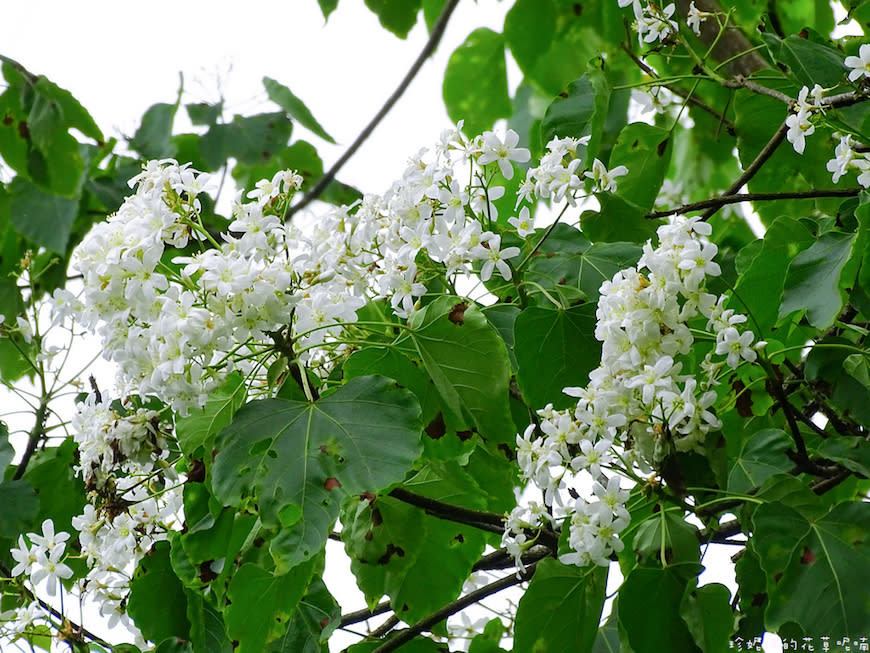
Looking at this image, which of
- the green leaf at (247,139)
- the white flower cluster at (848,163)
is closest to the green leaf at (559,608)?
the white flower cluster at (848,163)

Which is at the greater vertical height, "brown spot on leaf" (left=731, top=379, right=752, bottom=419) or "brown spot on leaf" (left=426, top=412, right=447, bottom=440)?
"brown spot on leaf" (left=426, top=412, right=447, bottom=440)

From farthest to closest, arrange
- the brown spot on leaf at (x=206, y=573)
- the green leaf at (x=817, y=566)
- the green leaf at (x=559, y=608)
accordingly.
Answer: the brown spot on leaf at (x=206, y=573) → the green leaf at (x=559, y=608) → the green leaf at (x=817, y=566)

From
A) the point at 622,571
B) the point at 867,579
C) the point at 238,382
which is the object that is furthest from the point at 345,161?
the point at 867,579

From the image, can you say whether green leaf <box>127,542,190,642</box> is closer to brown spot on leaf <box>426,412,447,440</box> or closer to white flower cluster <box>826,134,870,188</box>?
brown spot on leaf <box>426,412,447,440</box>

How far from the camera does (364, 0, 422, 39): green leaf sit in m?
1.63

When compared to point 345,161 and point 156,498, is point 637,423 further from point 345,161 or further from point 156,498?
point 345,161

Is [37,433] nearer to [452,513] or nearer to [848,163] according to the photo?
[452,513]

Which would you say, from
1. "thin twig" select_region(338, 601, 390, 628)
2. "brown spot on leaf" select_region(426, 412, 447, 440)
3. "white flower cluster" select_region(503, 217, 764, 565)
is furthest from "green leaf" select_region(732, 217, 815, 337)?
"thin twig" select_region(338, 601, 390, 628)

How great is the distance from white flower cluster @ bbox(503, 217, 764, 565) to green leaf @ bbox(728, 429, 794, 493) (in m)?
0.12

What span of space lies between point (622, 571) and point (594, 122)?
575mm

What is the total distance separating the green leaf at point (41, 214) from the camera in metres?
1.89

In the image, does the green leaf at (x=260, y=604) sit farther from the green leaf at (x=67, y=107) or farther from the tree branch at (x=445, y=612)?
the green leaf at (x=67, y=107)

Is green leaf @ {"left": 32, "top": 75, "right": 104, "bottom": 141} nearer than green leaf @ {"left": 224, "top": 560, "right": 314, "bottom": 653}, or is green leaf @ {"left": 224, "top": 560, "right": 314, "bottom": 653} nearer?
green leaf @ {"left": 224, "top": 560, "right": 314, "bottom": 653}

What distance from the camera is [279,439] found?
87cm
